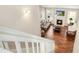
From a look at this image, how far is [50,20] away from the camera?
1025 centimetres

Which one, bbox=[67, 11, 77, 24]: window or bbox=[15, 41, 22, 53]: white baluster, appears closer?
bbox=[15, 41, 22, 53]: white baluster

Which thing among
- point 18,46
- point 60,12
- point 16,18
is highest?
point 16,18

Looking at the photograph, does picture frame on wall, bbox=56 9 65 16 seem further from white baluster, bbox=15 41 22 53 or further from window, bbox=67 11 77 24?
white baluster, bbox=15 41 22 53

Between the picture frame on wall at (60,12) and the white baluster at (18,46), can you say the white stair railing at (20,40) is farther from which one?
the picture frame on wall at (60,12)

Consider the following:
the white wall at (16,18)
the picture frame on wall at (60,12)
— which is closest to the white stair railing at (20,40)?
the white wall at (16,18)

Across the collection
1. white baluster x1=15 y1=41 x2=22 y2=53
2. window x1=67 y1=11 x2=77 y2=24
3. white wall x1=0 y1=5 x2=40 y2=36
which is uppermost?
white wall x1=0 y1=5 x2=40 y2=36

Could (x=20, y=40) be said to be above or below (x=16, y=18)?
below

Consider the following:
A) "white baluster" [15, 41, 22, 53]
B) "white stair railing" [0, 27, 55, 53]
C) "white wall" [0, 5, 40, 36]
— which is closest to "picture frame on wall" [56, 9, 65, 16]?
"white wall" [0, 5, 40, 36]

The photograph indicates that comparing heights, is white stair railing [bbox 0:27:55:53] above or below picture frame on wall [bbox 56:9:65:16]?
above

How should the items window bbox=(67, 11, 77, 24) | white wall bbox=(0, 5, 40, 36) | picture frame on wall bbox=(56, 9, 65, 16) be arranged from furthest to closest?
picture frame on wall bbox=(56, 9, 65, 16) < window bbox=(67, 11, 77, 24) < white wall bbox=(0, 5, 40, 36)

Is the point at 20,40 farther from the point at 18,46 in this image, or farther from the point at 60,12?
the point at 60,12

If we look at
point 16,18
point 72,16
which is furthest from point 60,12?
point 16,18
